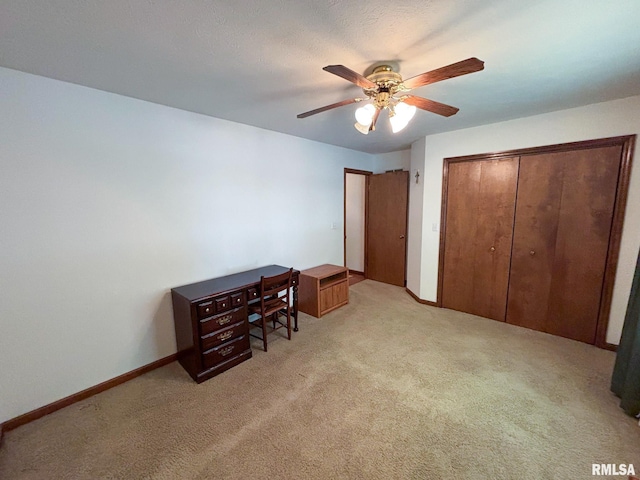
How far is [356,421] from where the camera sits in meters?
1.82

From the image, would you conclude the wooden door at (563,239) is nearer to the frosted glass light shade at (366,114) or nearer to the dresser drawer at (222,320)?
the frosted glass light shade at (366,114)

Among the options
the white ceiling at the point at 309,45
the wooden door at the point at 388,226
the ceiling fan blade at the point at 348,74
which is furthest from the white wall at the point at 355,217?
the ceiling fan blade at the point at 348,74

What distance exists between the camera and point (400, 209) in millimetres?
4512

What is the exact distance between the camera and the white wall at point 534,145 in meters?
2.44

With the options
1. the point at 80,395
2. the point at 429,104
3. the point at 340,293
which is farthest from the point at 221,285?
the point at 429,104

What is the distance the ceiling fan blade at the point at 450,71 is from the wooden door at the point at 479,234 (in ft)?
7.38

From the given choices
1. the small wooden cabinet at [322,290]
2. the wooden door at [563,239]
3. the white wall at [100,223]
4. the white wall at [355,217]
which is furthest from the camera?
the white wall at [355,217]

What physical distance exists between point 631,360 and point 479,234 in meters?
1.77

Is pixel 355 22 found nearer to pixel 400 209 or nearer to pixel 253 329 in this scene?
pixel 253 329

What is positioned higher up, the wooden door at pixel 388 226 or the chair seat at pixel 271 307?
the wooden door at pixel 388 226

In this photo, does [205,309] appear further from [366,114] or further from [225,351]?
[366,114]

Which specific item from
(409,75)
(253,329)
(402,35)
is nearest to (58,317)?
(253,329)

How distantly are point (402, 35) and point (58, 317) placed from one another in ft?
9.84

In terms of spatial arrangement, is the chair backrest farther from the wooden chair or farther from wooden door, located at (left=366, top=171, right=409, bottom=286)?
wooden door, located at (left=366, top=171, right=409, bottom=286)
